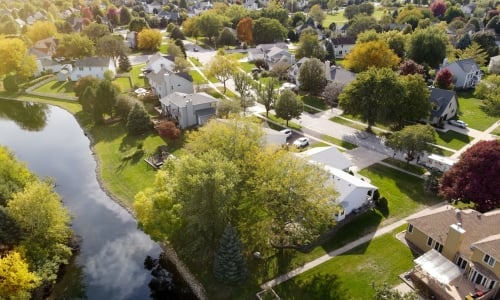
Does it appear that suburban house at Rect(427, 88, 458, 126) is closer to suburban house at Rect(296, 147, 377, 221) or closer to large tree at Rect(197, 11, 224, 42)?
suburban house at Rect(296, 147, 377, 221)

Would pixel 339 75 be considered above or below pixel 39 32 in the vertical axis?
below

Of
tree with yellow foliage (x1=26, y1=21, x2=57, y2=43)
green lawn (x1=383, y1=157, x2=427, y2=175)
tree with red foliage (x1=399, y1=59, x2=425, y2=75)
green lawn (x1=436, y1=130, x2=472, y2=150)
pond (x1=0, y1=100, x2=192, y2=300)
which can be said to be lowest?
pond (x1=0, y1=100, x2=192, y2=300)

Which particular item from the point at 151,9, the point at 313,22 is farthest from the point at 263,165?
the point at 151,9

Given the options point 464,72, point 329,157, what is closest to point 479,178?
point 329,157

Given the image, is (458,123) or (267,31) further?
(267,31)

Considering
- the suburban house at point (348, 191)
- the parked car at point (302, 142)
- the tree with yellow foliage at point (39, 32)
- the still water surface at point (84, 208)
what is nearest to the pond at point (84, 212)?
the still water surface at point (84, 208)

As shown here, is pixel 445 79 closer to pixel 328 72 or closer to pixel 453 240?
pixel 328 72

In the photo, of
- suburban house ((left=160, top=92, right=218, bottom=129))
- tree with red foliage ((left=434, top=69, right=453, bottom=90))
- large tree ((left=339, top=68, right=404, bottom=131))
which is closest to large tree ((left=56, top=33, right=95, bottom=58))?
suburban house ((left=160, top=92, right=218, bottom=129))
